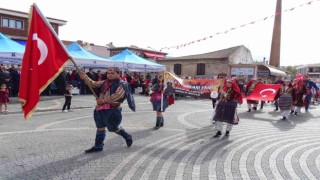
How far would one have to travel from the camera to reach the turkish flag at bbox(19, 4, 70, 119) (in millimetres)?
5066

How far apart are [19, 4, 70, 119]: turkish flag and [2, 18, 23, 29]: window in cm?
3600

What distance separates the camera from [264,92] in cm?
1389

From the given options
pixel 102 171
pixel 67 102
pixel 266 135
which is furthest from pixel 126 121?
pixel 102 171

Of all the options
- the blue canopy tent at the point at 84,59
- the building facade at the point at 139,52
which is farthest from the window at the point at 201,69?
the blue canopy tent at the point at 84,59

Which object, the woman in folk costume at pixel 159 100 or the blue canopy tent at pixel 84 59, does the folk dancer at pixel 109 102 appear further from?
the blue canopy tent at pixel 84 59

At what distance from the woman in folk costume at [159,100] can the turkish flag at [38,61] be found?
3.58 meters

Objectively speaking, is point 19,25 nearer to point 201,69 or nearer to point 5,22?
point 5,22

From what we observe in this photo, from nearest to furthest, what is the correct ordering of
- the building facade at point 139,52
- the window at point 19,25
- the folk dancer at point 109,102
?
the folk dancer at point 109,102 → the window at point 19,25 → the building facade at point 139,52

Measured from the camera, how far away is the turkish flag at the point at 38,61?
16.6ft

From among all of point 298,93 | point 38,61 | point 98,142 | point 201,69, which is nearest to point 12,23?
point 201,69

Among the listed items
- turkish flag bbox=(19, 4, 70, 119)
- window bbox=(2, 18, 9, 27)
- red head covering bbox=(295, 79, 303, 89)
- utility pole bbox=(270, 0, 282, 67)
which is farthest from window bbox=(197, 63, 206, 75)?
turkish flag bbox=(19, 4, 70, 119)

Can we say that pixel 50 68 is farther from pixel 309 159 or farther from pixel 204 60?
pixel 204 60

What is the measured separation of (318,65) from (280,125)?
7970 cm

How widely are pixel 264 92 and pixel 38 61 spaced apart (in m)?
11.1
